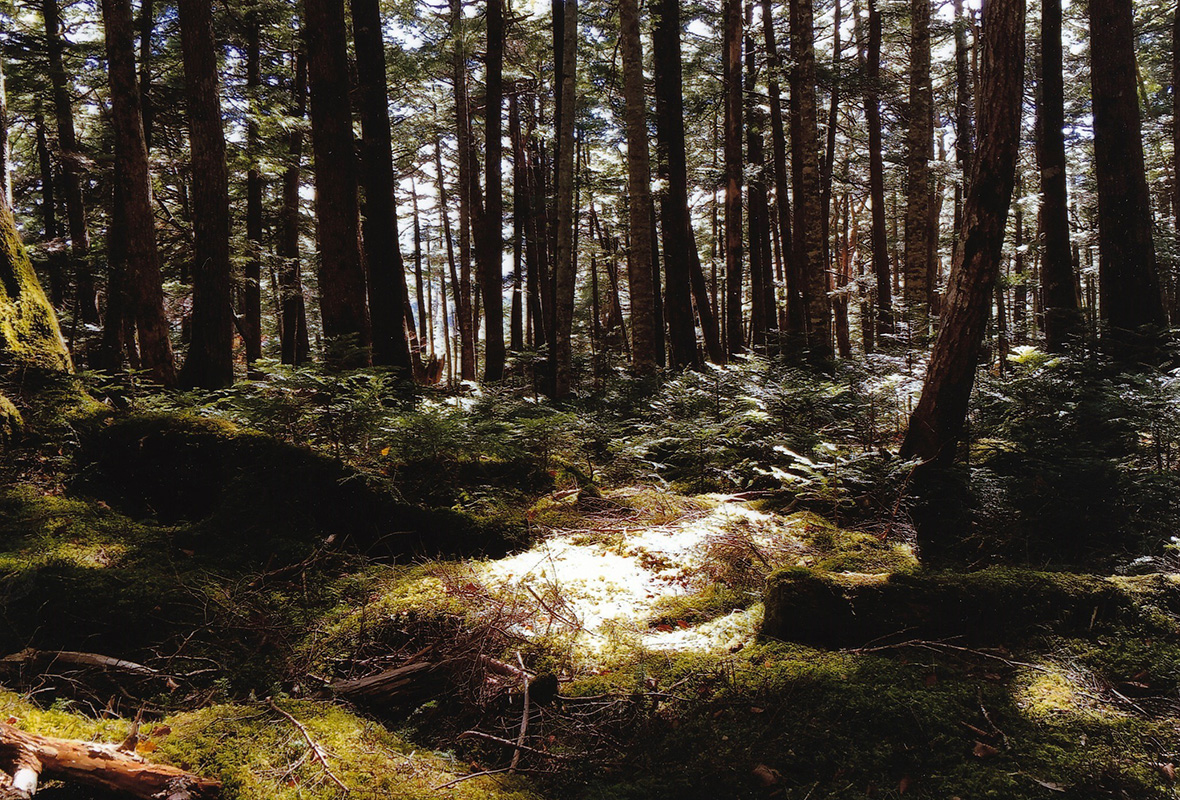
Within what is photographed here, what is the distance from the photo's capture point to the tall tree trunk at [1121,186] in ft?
26.8

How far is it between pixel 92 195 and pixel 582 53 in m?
13.7

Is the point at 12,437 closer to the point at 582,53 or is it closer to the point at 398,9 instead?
the point at 582,53

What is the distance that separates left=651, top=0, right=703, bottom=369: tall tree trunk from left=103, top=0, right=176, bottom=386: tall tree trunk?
9.36m

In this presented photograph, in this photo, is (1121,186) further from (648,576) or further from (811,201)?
(648,576)

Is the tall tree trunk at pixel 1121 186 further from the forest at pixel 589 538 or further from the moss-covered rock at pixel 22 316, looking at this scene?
the moss-covered rock at pixel 22 316

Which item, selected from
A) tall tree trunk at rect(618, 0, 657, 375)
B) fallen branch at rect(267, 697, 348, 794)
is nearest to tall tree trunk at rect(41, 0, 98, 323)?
tall tree trunk at rect(618, 0, 657, 375)

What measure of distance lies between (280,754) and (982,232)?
6.06 m

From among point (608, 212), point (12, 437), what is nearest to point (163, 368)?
point (12, 437)

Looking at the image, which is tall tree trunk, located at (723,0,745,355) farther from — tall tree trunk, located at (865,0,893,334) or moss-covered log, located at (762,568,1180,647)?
moss-covered log, located at (762,568,1180,647)

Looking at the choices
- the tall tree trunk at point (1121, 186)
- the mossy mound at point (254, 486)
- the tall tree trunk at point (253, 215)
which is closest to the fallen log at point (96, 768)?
the mossy mound at point (254, 486)

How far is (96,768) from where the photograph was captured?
1968 mm

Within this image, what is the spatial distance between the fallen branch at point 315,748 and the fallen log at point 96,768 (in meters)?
0.35

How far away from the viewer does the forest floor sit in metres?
2.26

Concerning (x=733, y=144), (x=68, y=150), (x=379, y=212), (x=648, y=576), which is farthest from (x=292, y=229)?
(x=648, y=576)
